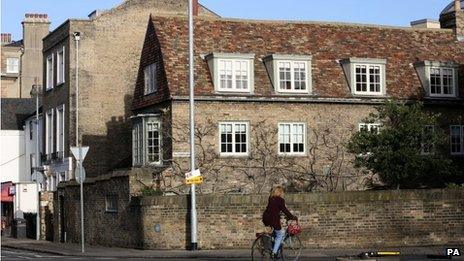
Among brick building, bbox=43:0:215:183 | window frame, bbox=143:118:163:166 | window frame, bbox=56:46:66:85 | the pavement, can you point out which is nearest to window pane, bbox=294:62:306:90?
window frame, bbox=143:118:163:166

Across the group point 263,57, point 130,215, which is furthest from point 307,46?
point 130,215

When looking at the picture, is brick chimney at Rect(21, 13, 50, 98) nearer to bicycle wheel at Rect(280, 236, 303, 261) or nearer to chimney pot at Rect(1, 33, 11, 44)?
chimney pot at Rect(1, 33, 11, 44)

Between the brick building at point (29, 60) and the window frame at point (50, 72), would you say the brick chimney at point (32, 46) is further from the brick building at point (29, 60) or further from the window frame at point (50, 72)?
the window frame at point (50, 72)

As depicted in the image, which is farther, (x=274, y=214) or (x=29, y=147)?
(x=29, y=147)

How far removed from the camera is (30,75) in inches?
3317

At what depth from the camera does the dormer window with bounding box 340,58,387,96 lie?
39406 millimetres

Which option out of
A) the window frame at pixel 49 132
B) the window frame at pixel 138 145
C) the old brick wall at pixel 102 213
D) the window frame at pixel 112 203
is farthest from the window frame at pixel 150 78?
the window frame at pixel 49 132

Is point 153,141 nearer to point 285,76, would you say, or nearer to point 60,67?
point 285,76

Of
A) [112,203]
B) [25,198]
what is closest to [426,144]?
[112,203]

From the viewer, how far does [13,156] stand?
2581 inches

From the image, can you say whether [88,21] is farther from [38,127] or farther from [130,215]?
[130,215]

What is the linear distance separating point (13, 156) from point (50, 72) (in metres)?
15.5

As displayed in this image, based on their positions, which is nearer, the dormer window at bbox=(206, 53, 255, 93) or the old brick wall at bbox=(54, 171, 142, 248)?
the old brick wall at bbox=(54, 171, 142, 248)

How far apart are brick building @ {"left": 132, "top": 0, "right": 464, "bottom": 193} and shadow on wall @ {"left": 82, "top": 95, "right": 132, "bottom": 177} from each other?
24.2ft
